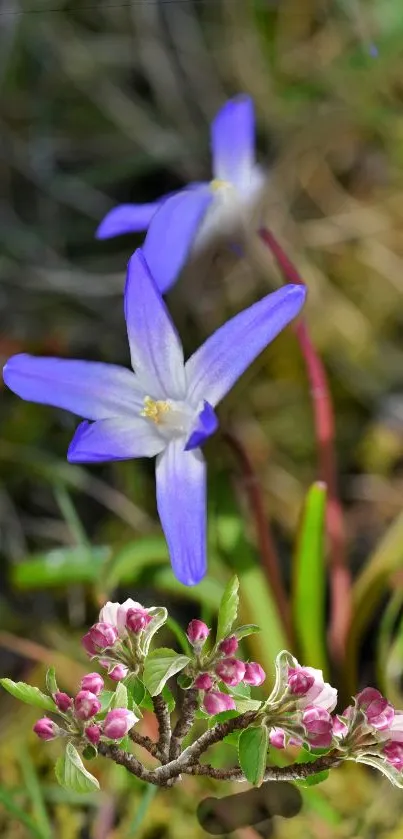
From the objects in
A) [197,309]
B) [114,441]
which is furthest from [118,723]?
[197,309]

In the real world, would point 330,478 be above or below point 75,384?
below

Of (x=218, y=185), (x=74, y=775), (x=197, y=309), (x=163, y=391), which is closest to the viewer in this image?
(x=74, y=775)

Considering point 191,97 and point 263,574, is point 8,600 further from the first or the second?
point 191,97

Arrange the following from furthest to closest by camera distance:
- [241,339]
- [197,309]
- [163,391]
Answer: [197,309] < [163,391] < [241,339]

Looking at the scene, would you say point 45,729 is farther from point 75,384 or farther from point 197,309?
point 197,309

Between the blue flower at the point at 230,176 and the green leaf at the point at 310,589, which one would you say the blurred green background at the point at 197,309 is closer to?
the green leaf at the point at 310,589

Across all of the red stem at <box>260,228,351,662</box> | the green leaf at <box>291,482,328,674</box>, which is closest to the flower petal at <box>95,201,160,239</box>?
the red stem at <box>260,228,351,662</box>

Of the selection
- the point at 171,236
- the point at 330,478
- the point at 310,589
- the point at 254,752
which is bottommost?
the point at 310,589

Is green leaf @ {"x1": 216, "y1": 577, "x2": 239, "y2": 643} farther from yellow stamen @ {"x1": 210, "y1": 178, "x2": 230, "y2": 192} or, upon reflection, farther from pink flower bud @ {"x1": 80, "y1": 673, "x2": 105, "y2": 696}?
yellow stamen @ {"x1": 210, "y1": 178, "x2": 230, "y2": 192}
